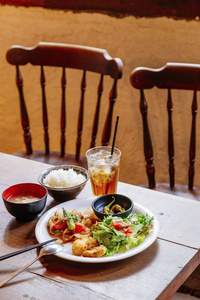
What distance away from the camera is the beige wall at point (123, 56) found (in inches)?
89.4

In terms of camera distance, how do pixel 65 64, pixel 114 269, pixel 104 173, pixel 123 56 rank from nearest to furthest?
pixel 114 269 < pixel 104 173 < pixel 65 64 < pixel 123 56

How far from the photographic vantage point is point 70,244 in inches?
41.8

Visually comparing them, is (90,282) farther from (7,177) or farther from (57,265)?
(7,177)

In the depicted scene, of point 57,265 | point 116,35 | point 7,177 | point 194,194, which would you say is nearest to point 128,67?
point 116,35

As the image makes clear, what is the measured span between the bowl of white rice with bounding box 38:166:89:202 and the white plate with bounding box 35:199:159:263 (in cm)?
3

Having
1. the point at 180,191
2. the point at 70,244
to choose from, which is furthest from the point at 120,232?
the point at 180,191

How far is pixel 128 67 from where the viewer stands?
7.91ft

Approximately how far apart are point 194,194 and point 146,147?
282 millimetres

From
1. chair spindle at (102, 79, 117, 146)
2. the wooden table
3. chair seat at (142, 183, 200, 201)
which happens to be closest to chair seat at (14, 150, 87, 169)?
chair spindle at (102, 79, 117, 146)

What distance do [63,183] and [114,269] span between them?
372mm

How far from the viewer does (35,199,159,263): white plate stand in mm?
983

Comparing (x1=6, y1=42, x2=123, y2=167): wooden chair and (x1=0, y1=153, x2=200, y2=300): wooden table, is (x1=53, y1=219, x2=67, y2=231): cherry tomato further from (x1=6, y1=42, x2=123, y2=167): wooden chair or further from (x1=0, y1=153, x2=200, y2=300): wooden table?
(x1=6, y1=42, x2=123, y2=167): wooden chair

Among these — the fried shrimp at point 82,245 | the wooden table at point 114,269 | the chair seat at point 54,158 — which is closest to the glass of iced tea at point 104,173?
the wooden table at point 114,269

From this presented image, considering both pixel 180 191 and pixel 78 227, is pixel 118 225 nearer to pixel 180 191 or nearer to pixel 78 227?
pixel 78 227
